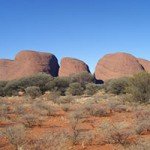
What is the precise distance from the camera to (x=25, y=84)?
49031mm

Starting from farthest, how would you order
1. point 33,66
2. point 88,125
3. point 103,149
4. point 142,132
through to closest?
point 33,66 → point 88,125 → point 142,132 → point 103,149

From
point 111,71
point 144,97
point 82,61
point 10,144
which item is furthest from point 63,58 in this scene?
point 10,144

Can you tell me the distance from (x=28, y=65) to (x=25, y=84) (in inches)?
827

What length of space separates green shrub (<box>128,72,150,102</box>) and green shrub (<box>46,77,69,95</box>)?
20799 millimetres

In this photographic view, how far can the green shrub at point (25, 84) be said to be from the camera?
46781mm

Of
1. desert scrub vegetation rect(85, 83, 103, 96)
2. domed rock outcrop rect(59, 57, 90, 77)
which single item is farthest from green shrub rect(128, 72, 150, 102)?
domed rock outcrop rect(59, 57, 90, 77)

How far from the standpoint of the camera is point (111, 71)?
71.8 m

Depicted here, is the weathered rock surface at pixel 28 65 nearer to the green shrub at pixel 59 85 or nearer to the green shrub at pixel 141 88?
the green shrub at pixel 59 85

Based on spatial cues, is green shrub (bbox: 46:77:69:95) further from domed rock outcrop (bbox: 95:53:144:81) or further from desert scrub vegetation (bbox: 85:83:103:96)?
domed rock outcrop (bbox: 95:53:144:81)

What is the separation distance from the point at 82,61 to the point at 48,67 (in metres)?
8.17

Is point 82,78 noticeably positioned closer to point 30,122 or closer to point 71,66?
point 71,66

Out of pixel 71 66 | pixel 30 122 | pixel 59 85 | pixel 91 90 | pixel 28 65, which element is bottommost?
pixel 91 90

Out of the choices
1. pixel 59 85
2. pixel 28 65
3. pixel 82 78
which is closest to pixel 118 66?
pixel 28 65

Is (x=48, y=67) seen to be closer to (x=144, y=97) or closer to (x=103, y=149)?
(x=144, y=97)
